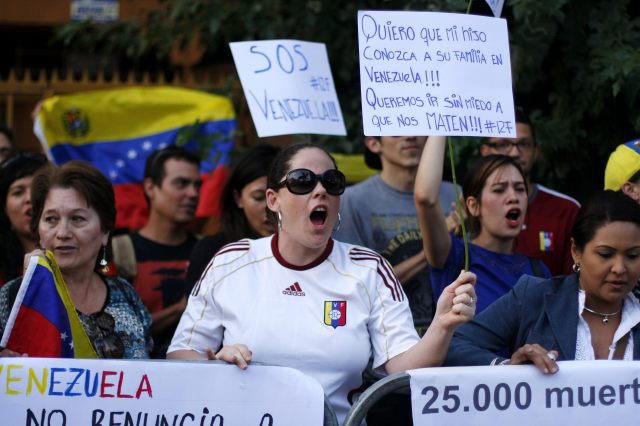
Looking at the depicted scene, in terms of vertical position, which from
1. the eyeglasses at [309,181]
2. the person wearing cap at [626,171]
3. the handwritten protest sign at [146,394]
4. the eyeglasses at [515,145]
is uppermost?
the eyeglasses at [515,145]

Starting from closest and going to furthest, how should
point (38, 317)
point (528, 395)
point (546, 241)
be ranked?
point (528, 395)
point (38, 317)
point (546, 241)

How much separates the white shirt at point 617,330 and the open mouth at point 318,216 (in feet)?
3.43

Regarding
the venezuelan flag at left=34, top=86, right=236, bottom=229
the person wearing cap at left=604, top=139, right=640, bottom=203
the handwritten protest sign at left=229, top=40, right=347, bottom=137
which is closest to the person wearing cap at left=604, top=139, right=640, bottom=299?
the person wearing cap at left=604, top=139, right=640, bottom=203

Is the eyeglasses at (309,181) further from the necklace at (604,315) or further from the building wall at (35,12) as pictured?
the building wall at (35,12)

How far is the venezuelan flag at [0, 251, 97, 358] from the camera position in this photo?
3773 millimetres

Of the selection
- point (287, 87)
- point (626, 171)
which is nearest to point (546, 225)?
point (626, 171)

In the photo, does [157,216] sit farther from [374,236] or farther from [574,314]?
[574,314]

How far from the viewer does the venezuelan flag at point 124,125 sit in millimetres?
8211

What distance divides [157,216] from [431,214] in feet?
7.89

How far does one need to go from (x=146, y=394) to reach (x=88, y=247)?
994 millimetres

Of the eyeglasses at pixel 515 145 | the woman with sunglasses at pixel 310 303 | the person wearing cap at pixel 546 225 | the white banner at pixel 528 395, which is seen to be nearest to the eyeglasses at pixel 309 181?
the woman with sunglasses at pixel 310 303

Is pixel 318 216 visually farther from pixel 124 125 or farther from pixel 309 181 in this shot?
pixel 124 125

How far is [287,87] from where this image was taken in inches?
214

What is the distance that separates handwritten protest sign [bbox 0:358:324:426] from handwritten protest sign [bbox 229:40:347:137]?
74.2 inches
